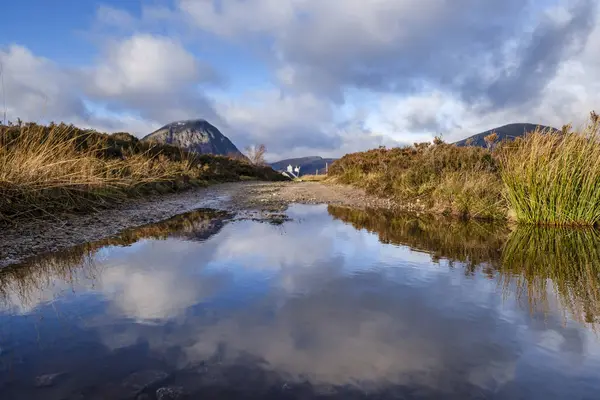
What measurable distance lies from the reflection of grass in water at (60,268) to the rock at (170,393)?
4.88 feet

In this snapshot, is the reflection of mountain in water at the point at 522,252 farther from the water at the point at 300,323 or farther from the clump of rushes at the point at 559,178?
the clump of rushes at the point at 559,178

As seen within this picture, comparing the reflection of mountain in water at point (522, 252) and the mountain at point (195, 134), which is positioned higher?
the mountain at point (195, 134)

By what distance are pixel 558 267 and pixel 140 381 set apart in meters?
3.63

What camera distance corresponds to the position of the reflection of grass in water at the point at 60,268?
259 cm

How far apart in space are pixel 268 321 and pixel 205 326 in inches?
14.0

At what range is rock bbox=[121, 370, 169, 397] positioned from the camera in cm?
146

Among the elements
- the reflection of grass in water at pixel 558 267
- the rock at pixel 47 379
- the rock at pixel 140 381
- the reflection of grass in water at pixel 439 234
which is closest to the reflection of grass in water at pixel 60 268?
the rock at pixel 47 379

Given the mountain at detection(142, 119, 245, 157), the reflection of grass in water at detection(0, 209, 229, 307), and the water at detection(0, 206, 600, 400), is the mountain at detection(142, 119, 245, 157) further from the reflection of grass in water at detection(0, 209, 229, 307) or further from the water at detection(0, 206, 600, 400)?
the water at detection(0, 206, 600, 400)

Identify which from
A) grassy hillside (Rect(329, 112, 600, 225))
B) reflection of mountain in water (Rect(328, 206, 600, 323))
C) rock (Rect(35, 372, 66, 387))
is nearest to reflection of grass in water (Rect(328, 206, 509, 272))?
reflection of mountain in water (Rect(328, 206, 600, 323))

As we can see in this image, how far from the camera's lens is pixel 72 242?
4117 millimetres

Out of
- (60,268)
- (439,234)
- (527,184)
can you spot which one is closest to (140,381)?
(60,268)

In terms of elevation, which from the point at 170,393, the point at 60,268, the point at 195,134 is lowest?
the point at 170,393

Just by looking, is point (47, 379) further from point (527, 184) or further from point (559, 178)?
point (559, 178)

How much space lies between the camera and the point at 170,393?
1.44m
